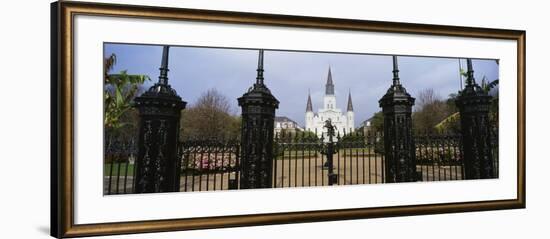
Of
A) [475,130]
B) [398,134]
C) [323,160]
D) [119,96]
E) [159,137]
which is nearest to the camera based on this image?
[119,96]

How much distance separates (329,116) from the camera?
9.02 feet

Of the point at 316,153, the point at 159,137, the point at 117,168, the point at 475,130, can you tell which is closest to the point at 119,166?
the point at 117,168

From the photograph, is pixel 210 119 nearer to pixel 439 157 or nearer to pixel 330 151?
pixel 330 151

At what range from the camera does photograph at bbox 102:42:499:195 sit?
247 centimetres

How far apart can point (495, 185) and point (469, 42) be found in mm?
866

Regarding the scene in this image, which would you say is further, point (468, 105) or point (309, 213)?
point (468, 105)

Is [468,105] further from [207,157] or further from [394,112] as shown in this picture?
[207,157]

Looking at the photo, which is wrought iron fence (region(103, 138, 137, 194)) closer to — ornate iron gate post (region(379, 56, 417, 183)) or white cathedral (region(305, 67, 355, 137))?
white cathedral (region(305, 67, 355, 137))

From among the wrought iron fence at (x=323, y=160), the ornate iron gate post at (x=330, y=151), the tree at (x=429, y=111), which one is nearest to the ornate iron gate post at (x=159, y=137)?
the wrought iron fence at (x=323, y=160)

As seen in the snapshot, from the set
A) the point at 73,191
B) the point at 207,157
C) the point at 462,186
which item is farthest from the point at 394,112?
the point at 73,191

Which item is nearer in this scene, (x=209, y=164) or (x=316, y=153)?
(x=209, y=164)

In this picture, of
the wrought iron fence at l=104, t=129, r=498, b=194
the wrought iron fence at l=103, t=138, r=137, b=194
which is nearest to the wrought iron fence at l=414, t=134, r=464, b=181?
the wrought iron fence at l=104, t=129, r=498, b=194

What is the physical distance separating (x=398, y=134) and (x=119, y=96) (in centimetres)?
153

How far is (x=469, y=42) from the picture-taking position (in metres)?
2.97
